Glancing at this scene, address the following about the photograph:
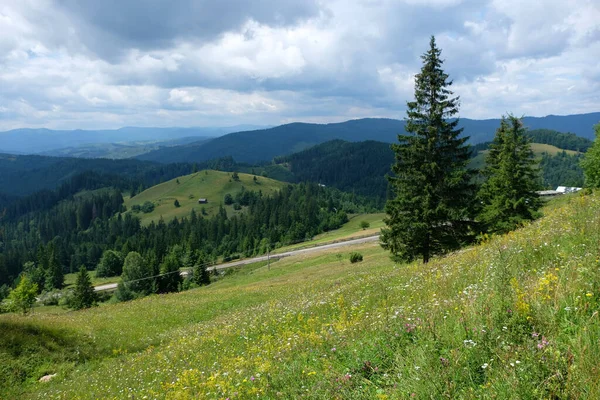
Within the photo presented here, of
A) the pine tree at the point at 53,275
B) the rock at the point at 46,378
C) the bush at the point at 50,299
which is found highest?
the rock at the point at 46,378

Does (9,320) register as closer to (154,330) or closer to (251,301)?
A: (154,330)

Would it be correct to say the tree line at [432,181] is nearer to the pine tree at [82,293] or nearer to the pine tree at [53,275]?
the pine tree at [82,293]

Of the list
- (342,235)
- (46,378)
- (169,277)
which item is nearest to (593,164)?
(46,378)

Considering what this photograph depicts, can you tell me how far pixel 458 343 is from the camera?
15.8 ft

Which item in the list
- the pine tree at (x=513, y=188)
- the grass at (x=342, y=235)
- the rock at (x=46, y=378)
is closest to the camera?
the rock at (x=46, y=378)

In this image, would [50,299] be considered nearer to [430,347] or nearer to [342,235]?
[342,235]

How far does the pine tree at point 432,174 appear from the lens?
76.6ft

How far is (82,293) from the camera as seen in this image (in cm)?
7450

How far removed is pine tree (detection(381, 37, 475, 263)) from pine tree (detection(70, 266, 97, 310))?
73035 millimetres

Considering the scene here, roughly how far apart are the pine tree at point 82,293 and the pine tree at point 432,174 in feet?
240

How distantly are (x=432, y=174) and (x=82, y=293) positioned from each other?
256 feet

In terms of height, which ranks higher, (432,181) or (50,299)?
(432,181)

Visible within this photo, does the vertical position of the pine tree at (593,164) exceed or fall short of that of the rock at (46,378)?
it exceeds it

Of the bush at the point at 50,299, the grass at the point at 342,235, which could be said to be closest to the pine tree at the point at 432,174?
the grass at the point at 342,235
